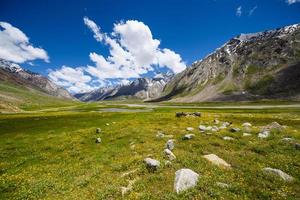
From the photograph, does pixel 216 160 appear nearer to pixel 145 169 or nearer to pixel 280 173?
pixel 280 173

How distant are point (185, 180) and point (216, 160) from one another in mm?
5091

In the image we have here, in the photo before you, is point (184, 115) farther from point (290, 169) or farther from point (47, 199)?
point (47, 199)

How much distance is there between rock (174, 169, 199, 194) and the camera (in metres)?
13.8

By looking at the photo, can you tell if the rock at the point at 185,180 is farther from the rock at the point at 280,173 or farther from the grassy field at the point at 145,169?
the rock at the point at 280,173

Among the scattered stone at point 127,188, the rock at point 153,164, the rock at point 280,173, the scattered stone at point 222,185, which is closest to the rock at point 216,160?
the rock at point 280,173

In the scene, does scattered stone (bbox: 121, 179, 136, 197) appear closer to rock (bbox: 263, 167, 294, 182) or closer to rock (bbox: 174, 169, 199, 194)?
rock (bbox: 174, 169, 199, 194)

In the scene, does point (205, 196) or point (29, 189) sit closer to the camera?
point (205, 196)

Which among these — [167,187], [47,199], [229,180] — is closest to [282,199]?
[229,180]

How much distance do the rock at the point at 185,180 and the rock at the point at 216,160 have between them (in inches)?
136

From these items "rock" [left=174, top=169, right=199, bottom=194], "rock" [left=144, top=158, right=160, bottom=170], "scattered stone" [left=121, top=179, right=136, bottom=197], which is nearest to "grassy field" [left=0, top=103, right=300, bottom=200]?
"scattered stone" [left=121, top=179, right=136, bottom=197]

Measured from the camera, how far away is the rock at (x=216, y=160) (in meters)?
17.3

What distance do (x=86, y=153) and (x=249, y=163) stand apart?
17.6m

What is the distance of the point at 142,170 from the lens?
56.5 ft

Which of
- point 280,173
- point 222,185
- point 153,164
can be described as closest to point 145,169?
point 153,164
